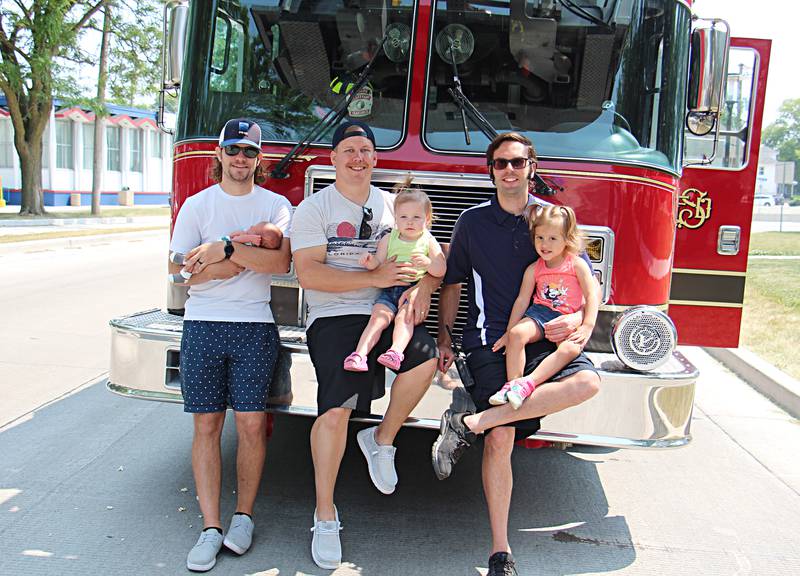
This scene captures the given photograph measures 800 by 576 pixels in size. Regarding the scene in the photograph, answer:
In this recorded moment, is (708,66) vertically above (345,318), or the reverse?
(708,66)

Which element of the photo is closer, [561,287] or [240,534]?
[561,287]

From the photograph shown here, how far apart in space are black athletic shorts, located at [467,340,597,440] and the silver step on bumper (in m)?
0.08

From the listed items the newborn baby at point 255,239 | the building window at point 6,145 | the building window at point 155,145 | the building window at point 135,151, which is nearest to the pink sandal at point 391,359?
the newborn baby at point 255,239

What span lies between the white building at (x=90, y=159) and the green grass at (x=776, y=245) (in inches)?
1059

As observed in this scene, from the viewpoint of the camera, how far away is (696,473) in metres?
5.16

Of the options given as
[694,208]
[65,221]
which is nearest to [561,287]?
[694,208]

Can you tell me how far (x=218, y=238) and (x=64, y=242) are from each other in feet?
55.3

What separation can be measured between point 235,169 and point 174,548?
1666 millimetres

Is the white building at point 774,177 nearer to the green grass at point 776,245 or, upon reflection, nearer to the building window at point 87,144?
the green grass at point 776,245

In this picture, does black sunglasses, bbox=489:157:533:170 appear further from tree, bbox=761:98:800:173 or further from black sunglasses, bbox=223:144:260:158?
tree, bbox=761:98:800:173

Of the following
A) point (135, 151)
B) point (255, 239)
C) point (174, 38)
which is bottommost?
Result: point (255, 239)

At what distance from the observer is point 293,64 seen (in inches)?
178

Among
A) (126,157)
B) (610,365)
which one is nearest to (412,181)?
(610,365)

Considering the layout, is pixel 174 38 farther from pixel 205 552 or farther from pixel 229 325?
pixel 205 552
